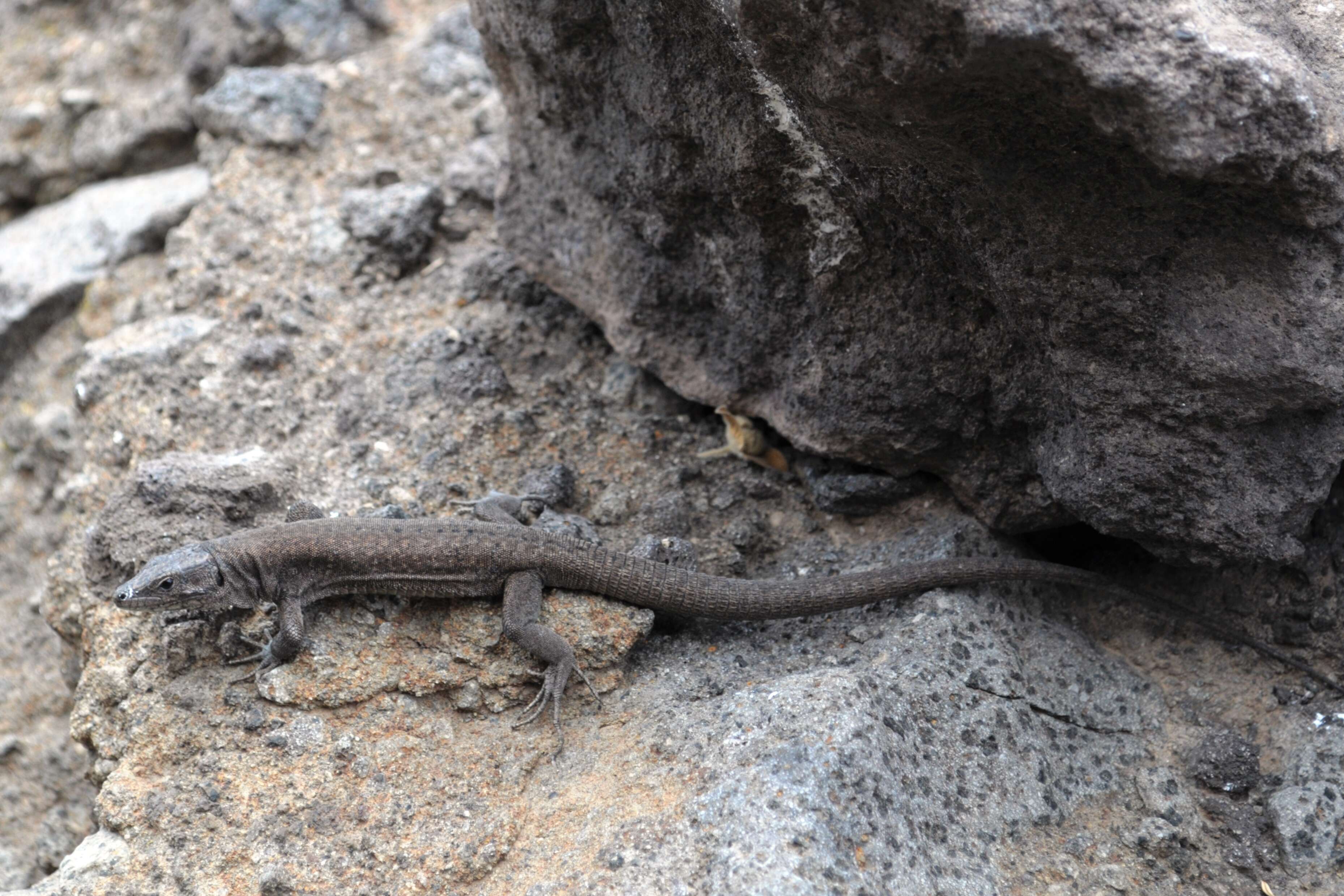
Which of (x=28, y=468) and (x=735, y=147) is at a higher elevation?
(x=735, y=147)

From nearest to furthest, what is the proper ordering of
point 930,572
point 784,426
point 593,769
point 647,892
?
point 647,892, point 593,769, point 930,572, point 784,426

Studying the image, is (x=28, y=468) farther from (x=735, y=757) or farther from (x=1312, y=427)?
(x=1312, y=427)

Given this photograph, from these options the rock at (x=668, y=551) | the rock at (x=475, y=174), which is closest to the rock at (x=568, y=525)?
the rock at (x=668, y=551)

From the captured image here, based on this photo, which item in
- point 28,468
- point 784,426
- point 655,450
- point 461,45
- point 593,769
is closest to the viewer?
point 593,769

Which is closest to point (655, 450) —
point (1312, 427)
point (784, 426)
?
point (784, 426)

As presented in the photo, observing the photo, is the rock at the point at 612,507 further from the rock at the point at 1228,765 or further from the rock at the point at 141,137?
the rock at the point at 141,137

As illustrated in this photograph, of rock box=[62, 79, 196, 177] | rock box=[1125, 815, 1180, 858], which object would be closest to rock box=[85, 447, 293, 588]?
rock box=[62, 79, 196, 177]

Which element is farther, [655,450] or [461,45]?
[461,45]

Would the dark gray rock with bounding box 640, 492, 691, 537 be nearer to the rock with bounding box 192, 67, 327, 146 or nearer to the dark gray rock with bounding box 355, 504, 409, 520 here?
the dark gray rock with bounding box 355, 504, 409, 520
